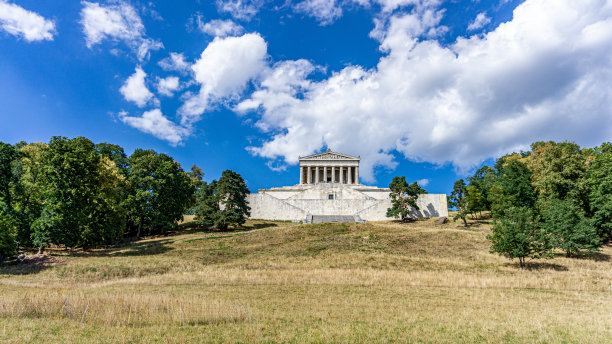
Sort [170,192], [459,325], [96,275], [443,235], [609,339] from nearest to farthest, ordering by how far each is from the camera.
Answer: [609,339], [459,325], [96,275], [443,235], [170,192]

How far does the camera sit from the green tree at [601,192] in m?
36.4

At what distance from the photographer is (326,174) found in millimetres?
104938

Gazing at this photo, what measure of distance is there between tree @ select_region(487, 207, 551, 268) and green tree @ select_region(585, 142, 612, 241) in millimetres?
12196

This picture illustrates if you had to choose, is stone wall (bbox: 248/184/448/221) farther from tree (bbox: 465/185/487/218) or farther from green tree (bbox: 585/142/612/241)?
green tree (bbox: 585/142/612/241)

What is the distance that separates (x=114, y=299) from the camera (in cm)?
1408

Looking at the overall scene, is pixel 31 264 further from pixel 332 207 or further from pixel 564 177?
pixel 564 177

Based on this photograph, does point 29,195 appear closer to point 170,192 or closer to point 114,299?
point 170,192

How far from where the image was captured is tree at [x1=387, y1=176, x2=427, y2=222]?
6031 cm

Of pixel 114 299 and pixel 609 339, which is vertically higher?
pixel 114 299

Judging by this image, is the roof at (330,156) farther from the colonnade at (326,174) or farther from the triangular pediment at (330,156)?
the colonnade at (326,174)

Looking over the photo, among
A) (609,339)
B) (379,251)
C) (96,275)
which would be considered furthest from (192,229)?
(609,339)

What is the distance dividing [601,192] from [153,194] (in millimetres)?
60014

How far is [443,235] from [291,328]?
119 feet

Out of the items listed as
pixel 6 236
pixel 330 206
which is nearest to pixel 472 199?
pixel 330 206
